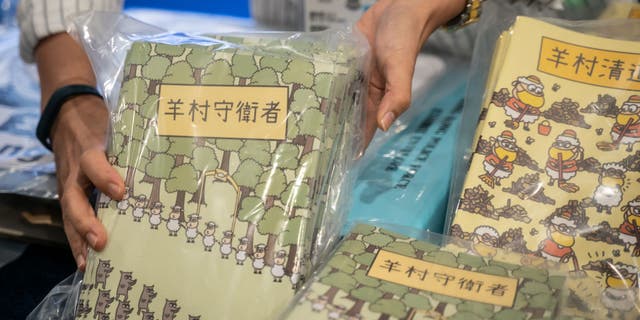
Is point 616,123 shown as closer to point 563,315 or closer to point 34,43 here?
point 563,315

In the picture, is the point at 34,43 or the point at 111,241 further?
the point at 34,43

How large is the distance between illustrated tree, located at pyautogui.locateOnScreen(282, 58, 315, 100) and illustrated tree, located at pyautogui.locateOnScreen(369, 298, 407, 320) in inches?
7.8

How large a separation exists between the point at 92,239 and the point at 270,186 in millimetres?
158

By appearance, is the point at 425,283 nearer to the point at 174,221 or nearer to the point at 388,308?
the point at 388,308

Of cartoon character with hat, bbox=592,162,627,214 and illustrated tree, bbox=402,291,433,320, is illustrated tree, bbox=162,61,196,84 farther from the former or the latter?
cartoon character with hat, bbox=592,162,627,214

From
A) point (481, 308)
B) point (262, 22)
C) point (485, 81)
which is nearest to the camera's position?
point (481, 308)

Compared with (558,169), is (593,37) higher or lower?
higher

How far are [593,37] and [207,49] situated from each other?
37cm

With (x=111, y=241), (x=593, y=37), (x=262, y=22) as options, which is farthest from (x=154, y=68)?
(x=262, y=22)

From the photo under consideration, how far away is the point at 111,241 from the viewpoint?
1.70 ft

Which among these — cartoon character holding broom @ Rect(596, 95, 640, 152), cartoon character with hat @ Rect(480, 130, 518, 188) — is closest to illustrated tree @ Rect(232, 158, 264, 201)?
cartoon character with hat @ Rect(480, 130, 518, 188)

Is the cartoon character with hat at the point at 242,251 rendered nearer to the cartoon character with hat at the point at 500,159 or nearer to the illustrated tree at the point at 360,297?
the illustrated tree at the point at 360,297

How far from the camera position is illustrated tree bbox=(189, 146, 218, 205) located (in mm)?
514

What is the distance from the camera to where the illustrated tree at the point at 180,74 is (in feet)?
1.81
